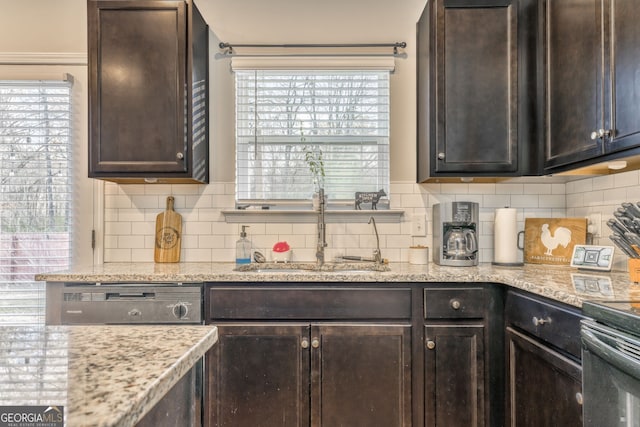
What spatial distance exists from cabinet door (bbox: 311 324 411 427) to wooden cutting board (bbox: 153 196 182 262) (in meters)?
1.09

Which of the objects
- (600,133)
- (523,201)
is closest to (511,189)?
(523,201)

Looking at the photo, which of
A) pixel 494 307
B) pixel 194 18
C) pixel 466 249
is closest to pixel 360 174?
pixel 466 249

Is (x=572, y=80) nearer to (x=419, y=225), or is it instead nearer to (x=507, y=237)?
(x=507, y=237)

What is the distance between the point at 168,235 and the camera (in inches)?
92.1

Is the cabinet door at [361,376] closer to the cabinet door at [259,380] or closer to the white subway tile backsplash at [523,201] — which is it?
the cabinet door at [259,380]

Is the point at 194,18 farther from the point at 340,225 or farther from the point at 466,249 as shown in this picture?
the point at 466,249

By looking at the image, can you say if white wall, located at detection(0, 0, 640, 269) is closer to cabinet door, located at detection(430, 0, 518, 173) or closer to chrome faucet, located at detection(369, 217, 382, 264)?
chrome faucet, located at detection(369, 217, 382, 264)

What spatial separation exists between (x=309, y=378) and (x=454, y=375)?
67 cm

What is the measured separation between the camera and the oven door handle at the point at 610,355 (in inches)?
35.3

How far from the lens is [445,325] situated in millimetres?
1770

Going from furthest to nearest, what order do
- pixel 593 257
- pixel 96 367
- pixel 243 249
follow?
1. pixel 243 249
2. pixel 593 257
3. pixel 96 367

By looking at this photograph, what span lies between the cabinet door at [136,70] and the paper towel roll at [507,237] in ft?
6.08

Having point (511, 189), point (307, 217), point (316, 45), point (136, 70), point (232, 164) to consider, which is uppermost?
point (316, 45)

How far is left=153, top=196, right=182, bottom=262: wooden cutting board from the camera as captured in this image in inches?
91.5
